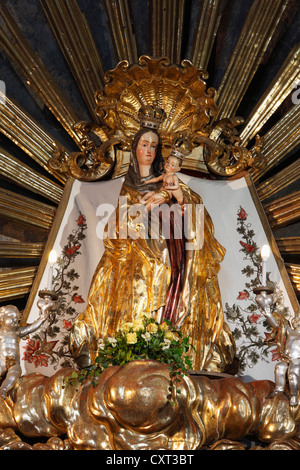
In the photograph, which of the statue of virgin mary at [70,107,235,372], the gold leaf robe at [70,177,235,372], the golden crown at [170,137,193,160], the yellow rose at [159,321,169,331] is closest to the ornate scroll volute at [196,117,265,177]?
the golden crown at [170,137,193,160]

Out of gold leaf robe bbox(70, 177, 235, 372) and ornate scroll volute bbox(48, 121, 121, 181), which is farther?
ornate scroll volute bbox(48, 121, 121, 181)

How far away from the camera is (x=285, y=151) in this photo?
460 cm

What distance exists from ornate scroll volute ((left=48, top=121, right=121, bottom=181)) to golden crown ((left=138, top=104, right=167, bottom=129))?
1.27ft

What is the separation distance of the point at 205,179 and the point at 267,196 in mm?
380

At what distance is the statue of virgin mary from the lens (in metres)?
3.75

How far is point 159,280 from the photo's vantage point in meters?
3.76

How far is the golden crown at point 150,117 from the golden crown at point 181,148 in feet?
0.51

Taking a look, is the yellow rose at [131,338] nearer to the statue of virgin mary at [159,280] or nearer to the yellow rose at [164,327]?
the yellow rose at [164,327]

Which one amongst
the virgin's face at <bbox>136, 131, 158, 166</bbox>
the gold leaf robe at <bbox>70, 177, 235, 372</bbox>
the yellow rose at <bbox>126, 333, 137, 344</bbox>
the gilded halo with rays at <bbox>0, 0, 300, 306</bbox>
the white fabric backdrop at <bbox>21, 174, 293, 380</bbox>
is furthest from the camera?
the gilded halo with rays at <bbox>0, 0, 300, 306</bbox>

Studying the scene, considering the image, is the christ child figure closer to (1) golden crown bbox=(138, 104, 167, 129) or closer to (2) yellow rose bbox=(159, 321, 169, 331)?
(1) golden crown bbox=(138, 104, 167, 129)

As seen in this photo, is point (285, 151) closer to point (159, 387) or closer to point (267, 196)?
point (267, 196)

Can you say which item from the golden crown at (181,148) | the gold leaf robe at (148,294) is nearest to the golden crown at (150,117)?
the golden crown at (181,148)

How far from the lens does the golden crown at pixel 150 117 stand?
4.20m

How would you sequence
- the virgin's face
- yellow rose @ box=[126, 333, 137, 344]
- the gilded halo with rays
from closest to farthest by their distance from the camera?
yellow rose @ box=[126, 333, 137, 344], the virgin's face, the gilded halo with rays
